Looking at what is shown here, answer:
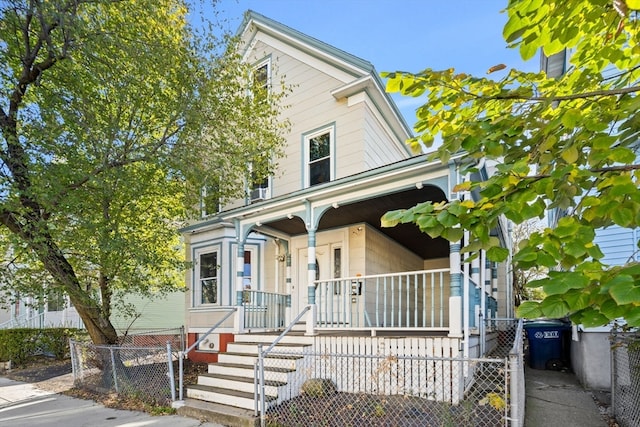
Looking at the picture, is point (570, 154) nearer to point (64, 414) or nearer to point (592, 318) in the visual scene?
point (592, 318)

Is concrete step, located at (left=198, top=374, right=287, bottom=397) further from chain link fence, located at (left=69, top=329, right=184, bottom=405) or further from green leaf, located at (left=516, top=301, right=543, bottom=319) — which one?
green leaf, located at (left=516, top=301, right=543, bottom=319)

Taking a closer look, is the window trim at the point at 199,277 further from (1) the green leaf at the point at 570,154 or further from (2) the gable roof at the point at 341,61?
(1) the green leaf at the point at 570,154

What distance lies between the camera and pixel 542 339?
28.0 feet

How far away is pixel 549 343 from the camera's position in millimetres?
8508

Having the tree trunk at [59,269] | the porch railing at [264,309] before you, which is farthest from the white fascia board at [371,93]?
the tree trunk at [59,269]

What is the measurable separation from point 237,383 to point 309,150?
580 centimetres

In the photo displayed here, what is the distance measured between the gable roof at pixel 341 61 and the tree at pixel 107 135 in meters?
2.03

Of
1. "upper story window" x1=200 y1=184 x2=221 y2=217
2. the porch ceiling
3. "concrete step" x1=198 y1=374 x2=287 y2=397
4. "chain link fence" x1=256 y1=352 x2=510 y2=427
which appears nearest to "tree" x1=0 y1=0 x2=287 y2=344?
"upper story window" x1=200 y1=184 x2=221 y2=217

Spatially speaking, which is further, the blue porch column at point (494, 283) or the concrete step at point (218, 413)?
the blue porch column at point (494, 283)

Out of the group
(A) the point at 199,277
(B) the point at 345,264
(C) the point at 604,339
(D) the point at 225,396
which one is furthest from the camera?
(A) the point at 199,277

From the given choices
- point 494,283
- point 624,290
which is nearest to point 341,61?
point 494,283

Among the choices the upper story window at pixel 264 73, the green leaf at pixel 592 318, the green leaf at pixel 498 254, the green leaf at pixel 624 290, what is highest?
the upper story window at pixel 264 73

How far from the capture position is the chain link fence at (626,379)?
4.30 m

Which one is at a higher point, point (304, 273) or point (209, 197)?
point (209, 197)
